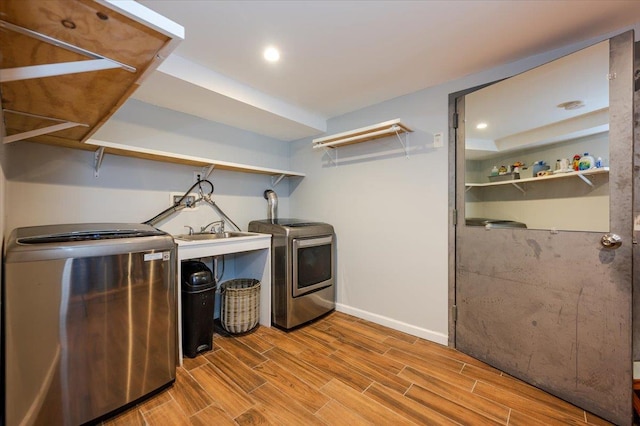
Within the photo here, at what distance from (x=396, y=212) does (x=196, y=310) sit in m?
1.85

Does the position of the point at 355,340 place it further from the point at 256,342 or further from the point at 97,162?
the point at 97,162

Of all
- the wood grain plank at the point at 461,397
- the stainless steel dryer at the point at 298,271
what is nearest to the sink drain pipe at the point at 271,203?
A: the stainless steel dryer at the point at 298,271

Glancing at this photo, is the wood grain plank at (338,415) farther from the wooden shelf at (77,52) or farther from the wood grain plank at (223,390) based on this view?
the wooden shelf at (77,52)

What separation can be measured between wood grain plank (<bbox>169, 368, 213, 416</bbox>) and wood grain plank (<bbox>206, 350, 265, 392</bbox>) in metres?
0.18

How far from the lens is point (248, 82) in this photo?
83.7 inches

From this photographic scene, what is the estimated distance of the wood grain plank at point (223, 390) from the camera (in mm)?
1444

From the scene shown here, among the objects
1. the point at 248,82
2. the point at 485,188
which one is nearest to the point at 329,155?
the point at 248,82

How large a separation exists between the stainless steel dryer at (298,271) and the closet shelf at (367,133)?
858 mm

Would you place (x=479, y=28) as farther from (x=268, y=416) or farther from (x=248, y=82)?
(x=268, y=416)

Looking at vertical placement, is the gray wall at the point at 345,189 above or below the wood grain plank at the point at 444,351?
above

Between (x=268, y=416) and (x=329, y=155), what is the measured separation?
2.36 metres

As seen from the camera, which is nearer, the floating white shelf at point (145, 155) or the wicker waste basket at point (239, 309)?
the floating white shelf at point (145, 155)

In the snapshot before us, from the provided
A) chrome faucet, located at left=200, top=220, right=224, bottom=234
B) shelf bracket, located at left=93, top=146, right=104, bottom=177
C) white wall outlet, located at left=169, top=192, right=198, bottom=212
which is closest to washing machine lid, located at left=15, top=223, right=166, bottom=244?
shelf bracket, located at left=93, top=146, right=104, bottom=177

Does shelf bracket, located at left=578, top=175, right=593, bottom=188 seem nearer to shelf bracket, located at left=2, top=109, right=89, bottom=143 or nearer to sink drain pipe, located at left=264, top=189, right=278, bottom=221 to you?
sink drain pipe, located at left=264, top=189, right=278, bottom=221
